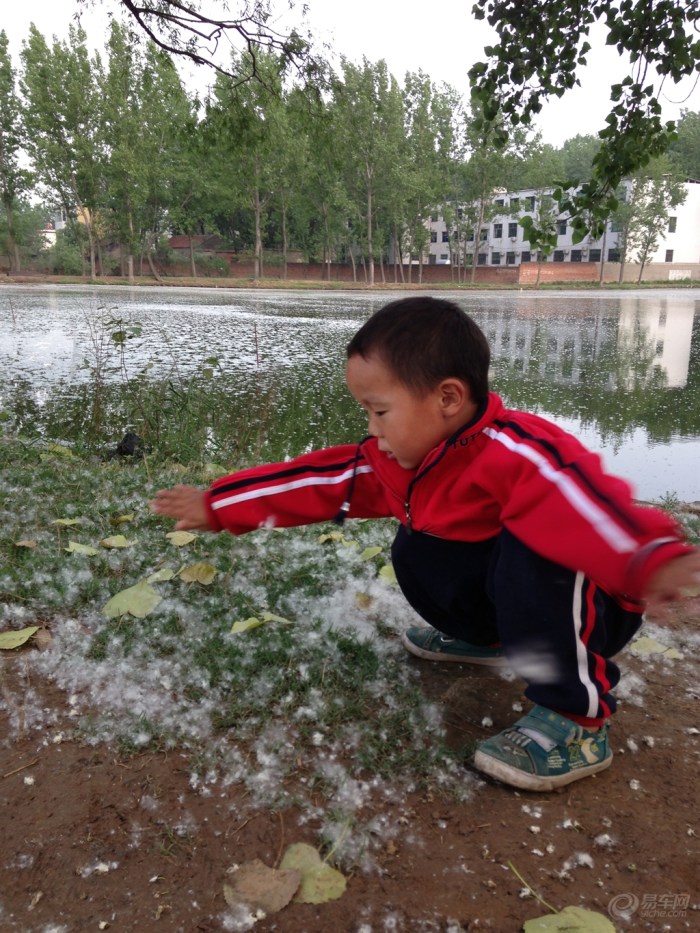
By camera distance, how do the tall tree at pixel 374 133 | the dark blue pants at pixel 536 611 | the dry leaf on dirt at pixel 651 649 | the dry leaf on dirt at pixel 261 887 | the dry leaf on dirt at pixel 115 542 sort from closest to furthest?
the dry leaf on dirt at pixel 261 887
the dark blue pants at pixel 536 611
the dry leaf on dirt at pixel 651 649
the dry leaf on dirt at pixel 115 542
the tall tree at pixel 374 133

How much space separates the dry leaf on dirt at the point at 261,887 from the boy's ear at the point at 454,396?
3.41 feet

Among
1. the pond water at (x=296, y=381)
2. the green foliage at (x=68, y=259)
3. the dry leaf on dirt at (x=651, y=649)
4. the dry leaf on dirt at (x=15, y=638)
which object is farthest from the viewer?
the green foliage at (x=68, y=259)

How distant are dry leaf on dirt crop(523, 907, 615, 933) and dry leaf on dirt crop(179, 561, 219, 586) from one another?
1559 millimetres

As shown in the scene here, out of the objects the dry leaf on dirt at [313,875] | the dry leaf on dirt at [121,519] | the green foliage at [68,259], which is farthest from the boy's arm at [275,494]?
the green foliage at [68,259]

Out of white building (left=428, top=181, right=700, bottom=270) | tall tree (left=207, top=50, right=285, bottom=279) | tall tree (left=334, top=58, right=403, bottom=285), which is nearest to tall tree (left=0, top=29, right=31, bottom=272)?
tall tree (left=334, top=58, right=403, bottom=285)

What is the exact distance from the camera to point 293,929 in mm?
1231

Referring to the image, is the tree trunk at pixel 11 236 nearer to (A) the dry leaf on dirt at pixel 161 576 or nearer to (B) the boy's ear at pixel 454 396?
(A) the dry leaf on dirt at pixel 161 576

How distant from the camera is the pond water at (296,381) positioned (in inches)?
191

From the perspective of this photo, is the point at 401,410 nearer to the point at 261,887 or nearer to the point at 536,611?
the point at 536,611

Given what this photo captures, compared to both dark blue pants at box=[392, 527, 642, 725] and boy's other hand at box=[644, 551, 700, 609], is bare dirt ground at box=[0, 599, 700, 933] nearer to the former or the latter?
dark blue pants at box=[392, 527, 642, 725]

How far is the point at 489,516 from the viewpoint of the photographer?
1.62 metres

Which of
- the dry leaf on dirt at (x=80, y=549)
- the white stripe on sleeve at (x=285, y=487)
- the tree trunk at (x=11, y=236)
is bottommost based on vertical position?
the dry leaf on dirt at (x=80, y=549)

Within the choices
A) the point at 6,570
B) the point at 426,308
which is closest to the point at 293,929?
the point at 426,308

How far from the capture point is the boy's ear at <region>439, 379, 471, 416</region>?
5.34ft
